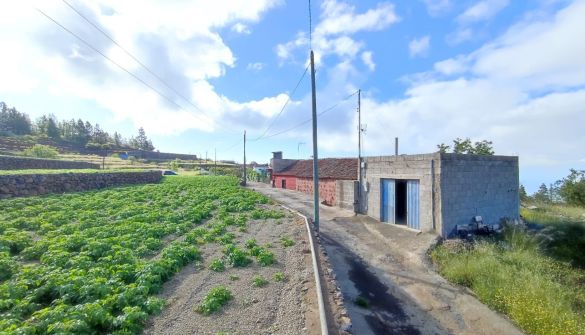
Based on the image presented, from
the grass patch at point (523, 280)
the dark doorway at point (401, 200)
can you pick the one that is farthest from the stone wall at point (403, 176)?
the grass patch at point (523, 280)

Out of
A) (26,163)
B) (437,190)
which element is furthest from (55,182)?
(437,190)

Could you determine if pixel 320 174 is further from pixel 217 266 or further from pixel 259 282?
pixel 259 282

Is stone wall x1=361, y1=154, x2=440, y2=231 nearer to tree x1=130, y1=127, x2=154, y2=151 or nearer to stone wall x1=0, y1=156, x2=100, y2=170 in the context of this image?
stone wall x1=0, y1=156, x2=100, y2=170

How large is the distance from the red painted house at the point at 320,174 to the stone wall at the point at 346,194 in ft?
0.74

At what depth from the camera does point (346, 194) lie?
1781 centimetres

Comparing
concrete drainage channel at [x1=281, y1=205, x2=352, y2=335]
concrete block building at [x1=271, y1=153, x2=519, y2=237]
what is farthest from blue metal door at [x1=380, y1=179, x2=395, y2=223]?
concrete drainage channel at [x1=281, y1=205, x2=352, y2=335]

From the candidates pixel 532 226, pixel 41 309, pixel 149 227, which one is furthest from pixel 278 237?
pixel 532 226

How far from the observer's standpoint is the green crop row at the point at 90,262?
13.9 feet

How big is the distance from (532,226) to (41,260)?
20.0 meters

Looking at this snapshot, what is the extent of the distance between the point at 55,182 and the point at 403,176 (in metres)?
21.0

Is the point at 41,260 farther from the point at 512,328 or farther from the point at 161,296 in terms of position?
the point at 512,328

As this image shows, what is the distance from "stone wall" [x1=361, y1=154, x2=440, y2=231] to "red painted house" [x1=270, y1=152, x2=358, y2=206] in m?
3.00

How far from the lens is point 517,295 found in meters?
7.00

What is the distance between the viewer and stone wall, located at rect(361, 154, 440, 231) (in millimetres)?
12047
